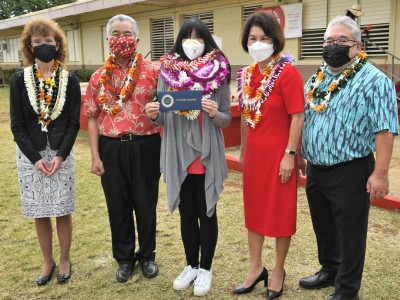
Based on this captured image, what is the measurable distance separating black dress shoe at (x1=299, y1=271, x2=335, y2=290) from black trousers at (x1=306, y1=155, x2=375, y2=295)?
12.2 inches

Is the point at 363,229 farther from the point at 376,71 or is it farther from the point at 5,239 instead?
the point at 5,239

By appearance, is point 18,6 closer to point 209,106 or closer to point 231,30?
point 231,30

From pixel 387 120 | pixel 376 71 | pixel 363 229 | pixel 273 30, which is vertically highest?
pixel 273 30

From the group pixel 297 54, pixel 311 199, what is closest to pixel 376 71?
pixel 311 199

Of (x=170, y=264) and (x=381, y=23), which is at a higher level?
(x=381, y=23)

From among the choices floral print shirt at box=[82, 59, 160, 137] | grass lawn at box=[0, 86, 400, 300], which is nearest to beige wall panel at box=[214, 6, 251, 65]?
grass lawn at box=[0, 86, 400, 300]

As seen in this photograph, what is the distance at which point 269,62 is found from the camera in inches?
112

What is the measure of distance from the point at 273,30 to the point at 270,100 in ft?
1.44

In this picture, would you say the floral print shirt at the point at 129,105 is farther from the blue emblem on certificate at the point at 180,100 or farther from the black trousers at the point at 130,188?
the blue emblem on certificate at the point at 180,100

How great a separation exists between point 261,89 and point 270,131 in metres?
0.28

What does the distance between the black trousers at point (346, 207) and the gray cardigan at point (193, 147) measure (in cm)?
64

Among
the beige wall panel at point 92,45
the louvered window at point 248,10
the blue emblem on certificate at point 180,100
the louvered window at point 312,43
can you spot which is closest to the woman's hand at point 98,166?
the blue emblem on certificate at point 180,100

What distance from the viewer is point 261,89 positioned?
2807mm

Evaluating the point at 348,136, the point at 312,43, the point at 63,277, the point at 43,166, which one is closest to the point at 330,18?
the point at 312,43
